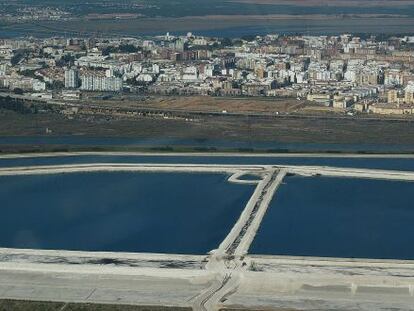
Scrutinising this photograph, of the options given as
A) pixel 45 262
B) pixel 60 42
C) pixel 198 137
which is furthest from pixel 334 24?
pixel 45 262

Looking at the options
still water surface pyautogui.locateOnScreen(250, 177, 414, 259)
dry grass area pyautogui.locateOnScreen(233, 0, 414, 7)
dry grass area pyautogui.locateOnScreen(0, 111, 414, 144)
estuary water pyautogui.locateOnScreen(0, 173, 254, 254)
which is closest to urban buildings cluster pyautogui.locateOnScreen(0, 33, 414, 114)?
dry grass area pyautogui.locateOnScreen(0, 111, 414, 144)

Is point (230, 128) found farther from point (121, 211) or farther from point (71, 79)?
point (71, 79)

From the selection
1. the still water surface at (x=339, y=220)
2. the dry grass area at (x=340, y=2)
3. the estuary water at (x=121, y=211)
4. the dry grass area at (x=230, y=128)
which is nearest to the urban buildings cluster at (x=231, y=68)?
the dry grass area at (x=230, y=128)

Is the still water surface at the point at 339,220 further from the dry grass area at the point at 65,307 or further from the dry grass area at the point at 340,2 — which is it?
the dry grass area at the point at 340,2

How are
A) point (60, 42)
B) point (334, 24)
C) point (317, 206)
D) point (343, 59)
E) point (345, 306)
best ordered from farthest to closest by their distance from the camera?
point (334, 24) < point (60, 42) < point (343, 59) < point (317, 206) < point (345, 306)

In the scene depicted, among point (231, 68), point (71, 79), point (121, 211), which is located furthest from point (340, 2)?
point (121, 211)

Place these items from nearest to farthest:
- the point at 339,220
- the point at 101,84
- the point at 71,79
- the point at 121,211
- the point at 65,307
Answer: the point at 65,307
the point at 339,220
the point at 121,211
the point at 101,84
the point at 71,79

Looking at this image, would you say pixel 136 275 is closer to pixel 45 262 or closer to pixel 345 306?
pixel 45 262
